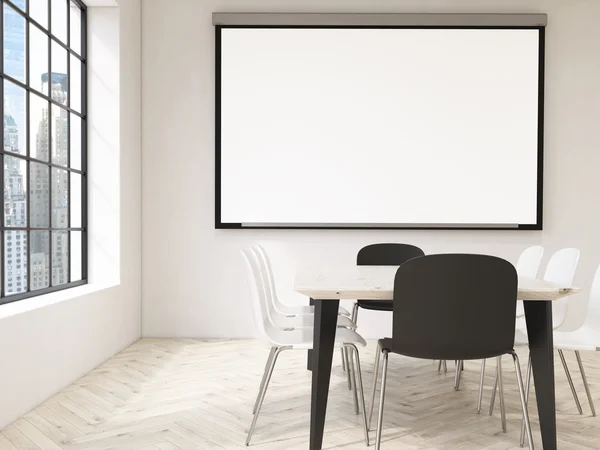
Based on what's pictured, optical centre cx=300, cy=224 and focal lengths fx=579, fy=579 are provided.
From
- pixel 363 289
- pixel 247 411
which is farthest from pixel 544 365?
pixel 247 411

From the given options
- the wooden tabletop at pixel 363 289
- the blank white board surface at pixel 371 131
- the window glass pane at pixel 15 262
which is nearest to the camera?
the wooden tabletop at pixel 363 289

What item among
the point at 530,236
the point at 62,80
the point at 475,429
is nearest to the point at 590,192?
the point at 530,236

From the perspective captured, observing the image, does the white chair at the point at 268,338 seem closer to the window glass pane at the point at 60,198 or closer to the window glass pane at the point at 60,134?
the window glass pane at the point at 60,198

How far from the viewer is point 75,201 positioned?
452 cm

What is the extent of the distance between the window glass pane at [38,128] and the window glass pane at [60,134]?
119 millimetres

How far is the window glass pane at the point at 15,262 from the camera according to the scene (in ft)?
10.8

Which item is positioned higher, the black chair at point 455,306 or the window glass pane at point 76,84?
the window glass pane at point 76,84

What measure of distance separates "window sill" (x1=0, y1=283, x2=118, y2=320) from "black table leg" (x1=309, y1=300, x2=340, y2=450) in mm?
1602

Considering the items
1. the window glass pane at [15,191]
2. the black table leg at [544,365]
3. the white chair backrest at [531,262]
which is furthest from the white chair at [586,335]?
the window glass pane at [15,191]

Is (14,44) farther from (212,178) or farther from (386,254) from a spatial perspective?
(386,254)

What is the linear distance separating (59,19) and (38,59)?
2.00 feet

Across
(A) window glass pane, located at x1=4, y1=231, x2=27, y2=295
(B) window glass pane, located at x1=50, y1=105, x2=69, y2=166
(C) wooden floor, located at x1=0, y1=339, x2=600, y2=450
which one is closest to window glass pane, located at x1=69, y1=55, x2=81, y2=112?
(B) window glass pane, located at x1=50, y1=105, x2=69, y2=166

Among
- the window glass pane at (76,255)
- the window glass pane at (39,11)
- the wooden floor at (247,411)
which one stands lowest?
the wooden floor at (247,411)

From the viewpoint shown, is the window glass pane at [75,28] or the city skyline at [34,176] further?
the window glass pane at [75,28]
